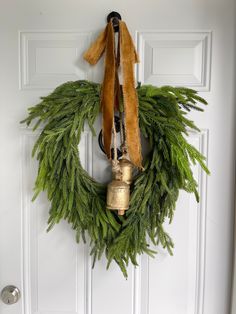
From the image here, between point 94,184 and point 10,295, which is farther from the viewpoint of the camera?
point 10,295

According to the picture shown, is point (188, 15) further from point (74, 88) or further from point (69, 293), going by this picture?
point (69, 293)

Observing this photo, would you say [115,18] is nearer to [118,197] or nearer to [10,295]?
[118,197]

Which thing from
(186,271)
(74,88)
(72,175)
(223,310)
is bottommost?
(223,310)

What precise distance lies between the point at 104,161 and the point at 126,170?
0.13m

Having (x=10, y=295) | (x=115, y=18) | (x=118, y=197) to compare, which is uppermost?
→ (x=115, y=18)

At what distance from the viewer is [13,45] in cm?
96

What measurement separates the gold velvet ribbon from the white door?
0.28ft

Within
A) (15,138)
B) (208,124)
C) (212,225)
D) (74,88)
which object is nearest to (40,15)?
(74,88)

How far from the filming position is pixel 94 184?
89 cm

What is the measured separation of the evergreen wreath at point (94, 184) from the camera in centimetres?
83

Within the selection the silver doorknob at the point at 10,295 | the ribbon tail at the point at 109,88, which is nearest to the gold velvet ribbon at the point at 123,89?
the ribbon tail at the point at 109,88

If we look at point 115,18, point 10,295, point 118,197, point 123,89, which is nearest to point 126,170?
point 118,197

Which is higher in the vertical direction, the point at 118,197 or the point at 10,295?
the point at 118,197

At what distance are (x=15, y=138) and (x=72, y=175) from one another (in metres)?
0.27
